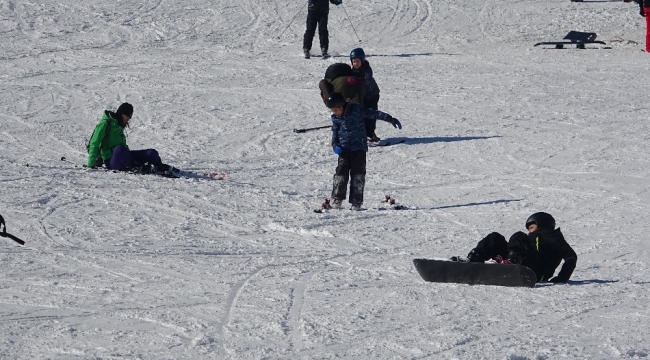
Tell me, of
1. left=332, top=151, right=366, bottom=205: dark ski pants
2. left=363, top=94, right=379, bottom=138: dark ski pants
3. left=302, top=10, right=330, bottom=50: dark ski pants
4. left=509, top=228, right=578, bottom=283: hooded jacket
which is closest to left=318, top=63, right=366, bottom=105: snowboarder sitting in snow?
left=332, top=151, right=366, bottom=205: dark ski pants

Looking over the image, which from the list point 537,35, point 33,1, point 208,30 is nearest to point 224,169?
point 208,30

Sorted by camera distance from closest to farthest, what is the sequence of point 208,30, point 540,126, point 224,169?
1. point 224,169
2. point 540,126
3. point 208,30

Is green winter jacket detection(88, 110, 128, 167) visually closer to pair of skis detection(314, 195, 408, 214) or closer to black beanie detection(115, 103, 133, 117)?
black beanie detection(115, 103, 133, 117)

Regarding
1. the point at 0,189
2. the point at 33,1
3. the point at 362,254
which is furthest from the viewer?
the point at 33,1

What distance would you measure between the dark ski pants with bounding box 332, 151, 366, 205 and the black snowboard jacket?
3.16 metres

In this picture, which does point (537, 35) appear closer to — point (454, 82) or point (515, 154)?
point (454, 82)

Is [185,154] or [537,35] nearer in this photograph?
[185,154]

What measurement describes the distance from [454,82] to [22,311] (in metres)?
11.0

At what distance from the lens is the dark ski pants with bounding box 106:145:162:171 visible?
11797 mm

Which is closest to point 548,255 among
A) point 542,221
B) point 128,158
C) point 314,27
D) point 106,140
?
point 542,221

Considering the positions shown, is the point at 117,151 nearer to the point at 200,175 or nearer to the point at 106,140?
the point at 106,140

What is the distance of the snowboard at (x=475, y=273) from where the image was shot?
7.21 meters

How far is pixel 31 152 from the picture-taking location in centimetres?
1287

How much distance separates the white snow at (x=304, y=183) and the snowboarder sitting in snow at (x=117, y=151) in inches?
13.8
